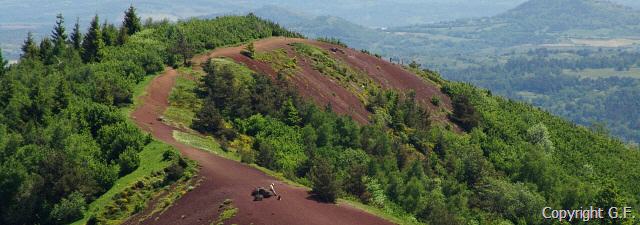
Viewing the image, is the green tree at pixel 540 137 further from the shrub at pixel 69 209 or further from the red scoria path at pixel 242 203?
the shrub at pixel 69 209

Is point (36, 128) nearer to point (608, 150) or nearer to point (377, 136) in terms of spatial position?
point (377, 136)

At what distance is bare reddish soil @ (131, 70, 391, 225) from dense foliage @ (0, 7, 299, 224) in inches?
94.0

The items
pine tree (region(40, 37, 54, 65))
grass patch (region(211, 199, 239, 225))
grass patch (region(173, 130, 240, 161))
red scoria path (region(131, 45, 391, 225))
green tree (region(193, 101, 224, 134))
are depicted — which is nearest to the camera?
grass patch (region(211, 199, 239, 225))

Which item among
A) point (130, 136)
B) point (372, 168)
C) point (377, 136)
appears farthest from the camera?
point (377, 136)

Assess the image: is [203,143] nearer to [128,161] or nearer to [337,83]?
[128,161]

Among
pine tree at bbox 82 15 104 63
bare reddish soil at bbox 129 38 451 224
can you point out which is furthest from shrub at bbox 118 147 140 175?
pine tree at bbox 82 15 104 63

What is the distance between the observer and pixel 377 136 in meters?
64.1

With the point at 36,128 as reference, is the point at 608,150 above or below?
below

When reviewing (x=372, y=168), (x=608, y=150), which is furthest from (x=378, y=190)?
(x=608, y=150)

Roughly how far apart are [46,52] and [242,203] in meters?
45.4

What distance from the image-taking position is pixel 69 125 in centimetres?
4588

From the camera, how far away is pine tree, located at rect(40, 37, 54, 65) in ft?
234

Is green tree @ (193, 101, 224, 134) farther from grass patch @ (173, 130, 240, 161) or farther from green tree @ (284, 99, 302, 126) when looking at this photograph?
green tree @ (284, 99, 302, 126)

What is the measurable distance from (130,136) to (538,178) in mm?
43282
